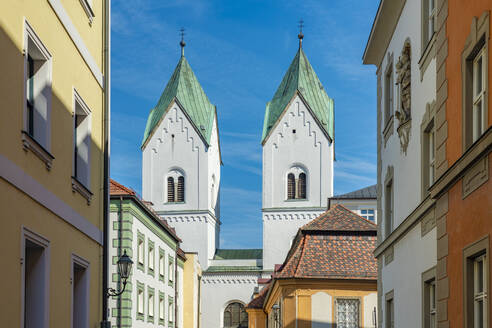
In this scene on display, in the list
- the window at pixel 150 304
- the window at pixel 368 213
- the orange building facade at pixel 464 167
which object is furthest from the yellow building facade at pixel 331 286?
the window at pixel 368 213

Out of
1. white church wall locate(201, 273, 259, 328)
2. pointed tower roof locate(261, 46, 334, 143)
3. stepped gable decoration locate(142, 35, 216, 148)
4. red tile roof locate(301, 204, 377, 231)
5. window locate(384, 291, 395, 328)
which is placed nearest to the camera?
window locate(384, 291, 395, 328)

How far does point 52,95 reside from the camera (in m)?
11.6

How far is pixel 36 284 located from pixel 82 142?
3.16 metres

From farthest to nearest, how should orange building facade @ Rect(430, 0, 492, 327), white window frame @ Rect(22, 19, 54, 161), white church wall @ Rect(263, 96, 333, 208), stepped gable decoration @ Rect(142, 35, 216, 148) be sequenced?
stepped gable decoration @ Rect(142, 35, 216, 148) → white church wall @ Rect(263, 96, 333, 208) → white window frame @ Rect(22, 19, 54, 161) → orange building facade @ Rect(430, 0, 492, 327)

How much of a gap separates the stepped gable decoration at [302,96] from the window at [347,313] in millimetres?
52352

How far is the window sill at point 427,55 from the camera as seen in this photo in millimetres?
13907

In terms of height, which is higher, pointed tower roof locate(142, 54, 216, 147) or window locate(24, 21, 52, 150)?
pointed tower roof locate(142, 54, 216, 147)

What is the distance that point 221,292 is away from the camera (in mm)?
79438

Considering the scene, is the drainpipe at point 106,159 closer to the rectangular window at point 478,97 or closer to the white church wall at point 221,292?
the rectangular window at point 478,97

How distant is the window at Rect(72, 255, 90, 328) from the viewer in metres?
13.6

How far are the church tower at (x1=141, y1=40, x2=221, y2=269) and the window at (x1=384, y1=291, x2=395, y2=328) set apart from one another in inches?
2415

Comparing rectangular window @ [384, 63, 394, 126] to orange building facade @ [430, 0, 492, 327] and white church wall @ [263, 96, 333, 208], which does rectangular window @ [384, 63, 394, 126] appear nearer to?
orange building facade @ [430, 0, 492, 327]

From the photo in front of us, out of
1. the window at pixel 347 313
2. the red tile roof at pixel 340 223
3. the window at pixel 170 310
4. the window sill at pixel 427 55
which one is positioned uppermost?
the window sill at pixel 427 55

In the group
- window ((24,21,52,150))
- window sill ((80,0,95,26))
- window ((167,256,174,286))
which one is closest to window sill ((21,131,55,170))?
window ((24,21,52,150))
